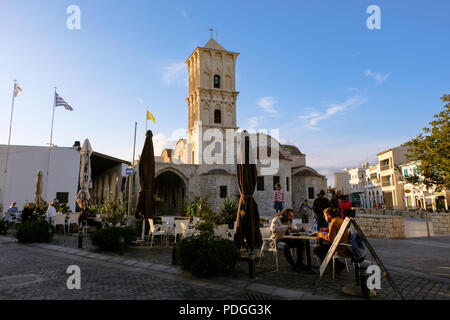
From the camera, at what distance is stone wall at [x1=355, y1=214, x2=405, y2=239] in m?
11.1

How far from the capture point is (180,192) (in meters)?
33.5

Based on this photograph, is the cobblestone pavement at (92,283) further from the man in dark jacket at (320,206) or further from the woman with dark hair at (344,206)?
the woman with dark hair at (344,206)

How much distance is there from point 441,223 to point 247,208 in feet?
38.2

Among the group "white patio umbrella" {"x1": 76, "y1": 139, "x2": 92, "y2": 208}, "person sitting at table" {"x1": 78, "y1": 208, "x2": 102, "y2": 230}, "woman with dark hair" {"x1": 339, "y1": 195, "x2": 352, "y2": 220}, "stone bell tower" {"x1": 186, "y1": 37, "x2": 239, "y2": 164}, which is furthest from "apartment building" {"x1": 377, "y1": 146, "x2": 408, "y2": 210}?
"person sitting at table" {"x1": 78, "y1": 208, "x2": 102, "y2": 230}

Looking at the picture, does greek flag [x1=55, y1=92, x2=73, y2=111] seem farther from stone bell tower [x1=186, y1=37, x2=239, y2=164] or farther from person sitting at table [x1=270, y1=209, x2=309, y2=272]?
person sitting at table [x1=270, y1=209, x2=309, y2=272]

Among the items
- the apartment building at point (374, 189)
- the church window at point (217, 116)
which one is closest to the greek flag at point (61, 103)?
the church window at point (217, 116)

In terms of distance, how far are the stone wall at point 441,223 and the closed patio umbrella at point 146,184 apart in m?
13.2

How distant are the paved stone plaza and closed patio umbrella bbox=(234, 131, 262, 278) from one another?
646 millimetres

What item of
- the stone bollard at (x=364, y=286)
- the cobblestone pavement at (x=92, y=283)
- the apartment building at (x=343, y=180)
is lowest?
the cobblestone pavement at (x=92, y=283)

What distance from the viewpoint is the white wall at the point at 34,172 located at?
2030cm

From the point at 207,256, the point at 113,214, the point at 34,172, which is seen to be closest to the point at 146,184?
the point at 113,214

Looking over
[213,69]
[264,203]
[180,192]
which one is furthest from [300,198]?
[213,69]

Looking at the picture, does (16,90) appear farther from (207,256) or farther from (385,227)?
(385,227)
